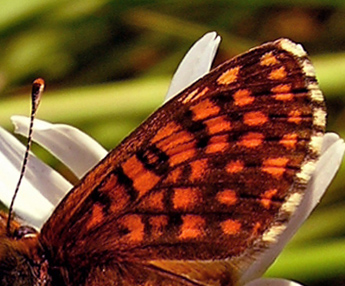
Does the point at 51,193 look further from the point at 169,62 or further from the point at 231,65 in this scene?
the point at 169,62

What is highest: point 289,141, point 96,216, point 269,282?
point 289,141

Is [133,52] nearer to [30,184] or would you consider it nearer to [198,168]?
[30,184]

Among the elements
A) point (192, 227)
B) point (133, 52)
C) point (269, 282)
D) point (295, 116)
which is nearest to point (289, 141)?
point (295, 116)

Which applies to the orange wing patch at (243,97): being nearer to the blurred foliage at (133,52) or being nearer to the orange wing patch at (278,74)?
the orange wing patch at (278,74)

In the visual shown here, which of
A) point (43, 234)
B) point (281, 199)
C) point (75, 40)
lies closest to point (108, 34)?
point (75, 40)

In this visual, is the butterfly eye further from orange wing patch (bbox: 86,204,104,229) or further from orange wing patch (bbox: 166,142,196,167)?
orange wing patch (bbox: 166,142,196,167)

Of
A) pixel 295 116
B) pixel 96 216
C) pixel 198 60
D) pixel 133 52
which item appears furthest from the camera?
pixel 133 52
